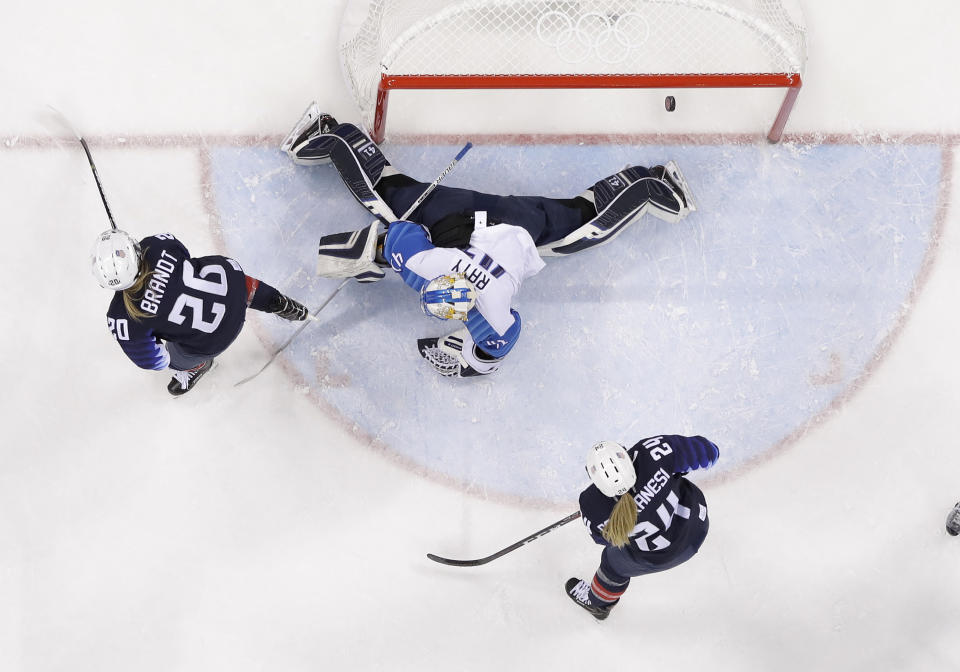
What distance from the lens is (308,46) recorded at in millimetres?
4273

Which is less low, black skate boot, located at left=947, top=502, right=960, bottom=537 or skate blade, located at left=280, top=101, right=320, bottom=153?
skate blade, located at left=280, top=101, right=320, bottom=153

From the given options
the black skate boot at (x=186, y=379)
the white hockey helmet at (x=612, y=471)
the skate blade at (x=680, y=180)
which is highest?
the skate blade at (x=680, y=180)

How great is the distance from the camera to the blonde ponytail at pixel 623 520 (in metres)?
2.89

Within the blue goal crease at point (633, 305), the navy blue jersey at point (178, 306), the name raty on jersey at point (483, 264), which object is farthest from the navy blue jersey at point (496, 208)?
the navy blue jersey at point (178, 306)

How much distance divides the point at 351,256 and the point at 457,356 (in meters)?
0.67

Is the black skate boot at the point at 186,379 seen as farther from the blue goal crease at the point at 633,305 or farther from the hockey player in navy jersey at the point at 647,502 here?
the hockey player in navy jersey at the point at 647,502

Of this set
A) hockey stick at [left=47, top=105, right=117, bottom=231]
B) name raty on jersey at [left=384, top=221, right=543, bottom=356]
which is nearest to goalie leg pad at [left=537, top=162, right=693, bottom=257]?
name raty on jersey at [left=384, top=221, right=543, bottom=356]

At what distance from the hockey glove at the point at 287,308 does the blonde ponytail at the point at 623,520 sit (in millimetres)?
1760

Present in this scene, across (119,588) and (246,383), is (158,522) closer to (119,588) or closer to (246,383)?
(119,588)

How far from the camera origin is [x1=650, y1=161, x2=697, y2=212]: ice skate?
13.3 ft

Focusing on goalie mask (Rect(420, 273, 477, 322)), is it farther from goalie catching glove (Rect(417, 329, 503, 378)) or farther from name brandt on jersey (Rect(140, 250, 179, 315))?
name brandt on jersey (Rect(140, 250, 179, 315))

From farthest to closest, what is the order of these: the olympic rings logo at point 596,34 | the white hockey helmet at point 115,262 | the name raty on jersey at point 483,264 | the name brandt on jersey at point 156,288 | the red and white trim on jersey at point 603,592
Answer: the olympic rings logo at point 596,34
the red and white trim on jersey at point 603,592
the name raty on jersey at point 483,264
the name brandt on jersey at point 156,288
the white hockey helmet at point 115,262

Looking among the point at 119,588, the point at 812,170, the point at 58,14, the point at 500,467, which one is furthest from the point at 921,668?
the point at 58,14

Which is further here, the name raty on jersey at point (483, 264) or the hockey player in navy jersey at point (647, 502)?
the name raty on jersey at point (483, 264)
